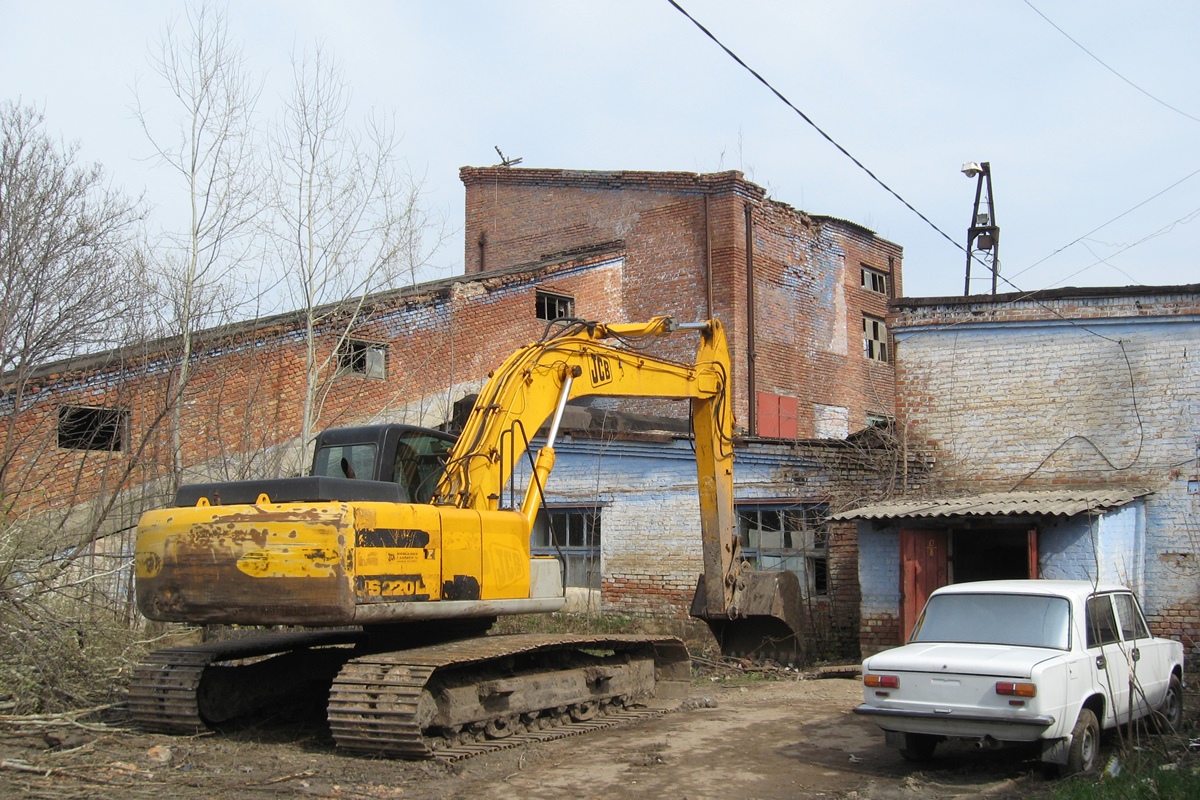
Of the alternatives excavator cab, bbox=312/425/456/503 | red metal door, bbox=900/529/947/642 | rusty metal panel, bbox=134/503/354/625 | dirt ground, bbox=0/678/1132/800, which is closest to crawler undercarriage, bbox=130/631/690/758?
dirt ground, bbox=0/678/1132/800

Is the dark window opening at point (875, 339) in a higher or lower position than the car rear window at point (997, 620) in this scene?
higher

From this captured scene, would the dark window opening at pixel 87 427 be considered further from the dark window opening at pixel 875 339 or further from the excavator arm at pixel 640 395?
the dark window opening at pixel 875 339

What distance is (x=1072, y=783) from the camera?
6.97 meters

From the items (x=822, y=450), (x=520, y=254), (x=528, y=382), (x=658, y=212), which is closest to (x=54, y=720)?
A: (x=528, y=382)

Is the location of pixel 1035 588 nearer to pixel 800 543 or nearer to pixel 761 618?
pixel 761 618

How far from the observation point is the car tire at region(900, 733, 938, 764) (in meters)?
8.02

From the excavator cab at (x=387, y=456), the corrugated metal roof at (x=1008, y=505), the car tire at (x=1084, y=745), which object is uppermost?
the excavator cab at (x=387, y=456)

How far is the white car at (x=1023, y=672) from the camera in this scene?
24.0 feet

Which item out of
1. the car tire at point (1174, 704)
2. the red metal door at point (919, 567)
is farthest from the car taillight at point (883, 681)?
the red metal door at point (919, 567)

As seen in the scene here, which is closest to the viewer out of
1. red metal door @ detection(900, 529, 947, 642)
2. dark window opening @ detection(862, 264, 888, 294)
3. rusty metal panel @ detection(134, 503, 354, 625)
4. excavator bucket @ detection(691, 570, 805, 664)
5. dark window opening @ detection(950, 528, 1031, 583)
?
rusty metal panel @ detection(134, 503, 354, 625)

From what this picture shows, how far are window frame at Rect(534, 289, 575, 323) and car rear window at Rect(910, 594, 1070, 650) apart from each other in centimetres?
1506

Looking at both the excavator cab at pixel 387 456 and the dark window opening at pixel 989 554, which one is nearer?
the excavator cab at pixel 387 456

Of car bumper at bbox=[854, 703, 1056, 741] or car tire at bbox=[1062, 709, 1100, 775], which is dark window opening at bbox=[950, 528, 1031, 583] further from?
car bumper at bbox=[854, 703, 1056, 741]

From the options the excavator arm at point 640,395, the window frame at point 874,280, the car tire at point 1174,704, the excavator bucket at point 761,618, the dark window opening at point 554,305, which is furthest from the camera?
the window frame at point 874,280
